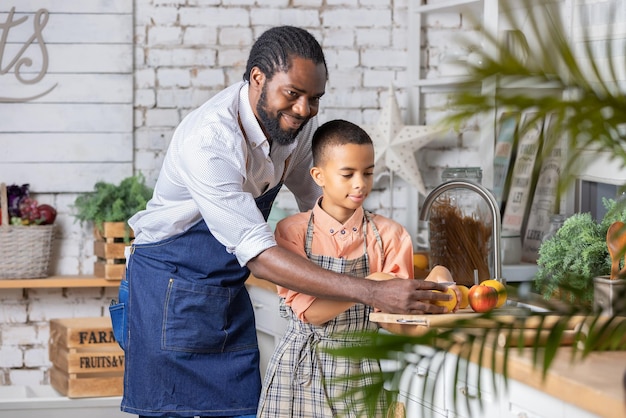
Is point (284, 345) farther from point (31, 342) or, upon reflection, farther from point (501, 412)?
point (31, 342)

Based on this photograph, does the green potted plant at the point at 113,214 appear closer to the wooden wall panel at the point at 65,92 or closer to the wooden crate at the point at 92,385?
the wooden wall panel at the point at 65,92

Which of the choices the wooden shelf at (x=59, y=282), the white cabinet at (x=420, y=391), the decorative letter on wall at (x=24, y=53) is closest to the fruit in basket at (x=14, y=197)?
the wooden shelf at (x=59, y=282)

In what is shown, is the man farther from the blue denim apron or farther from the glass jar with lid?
the glass jar with lid

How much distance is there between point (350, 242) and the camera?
234cm

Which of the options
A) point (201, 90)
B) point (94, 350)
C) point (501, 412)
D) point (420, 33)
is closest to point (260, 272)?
point (501, 412)

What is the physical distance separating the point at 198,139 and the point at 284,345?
54 cm

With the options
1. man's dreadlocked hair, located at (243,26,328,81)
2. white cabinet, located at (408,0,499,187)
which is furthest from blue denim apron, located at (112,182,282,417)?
white cabinet, located at (408,0,499,187)

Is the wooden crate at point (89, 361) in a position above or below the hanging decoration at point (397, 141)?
below

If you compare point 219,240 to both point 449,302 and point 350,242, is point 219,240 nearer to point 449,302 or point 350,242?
point 350,242

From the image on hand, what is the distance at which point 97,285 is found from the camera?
3.73 m

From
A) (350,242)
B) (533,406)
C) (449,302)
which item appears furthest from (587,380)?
(350,242)

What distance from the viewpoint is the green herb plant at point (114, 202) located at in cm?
370

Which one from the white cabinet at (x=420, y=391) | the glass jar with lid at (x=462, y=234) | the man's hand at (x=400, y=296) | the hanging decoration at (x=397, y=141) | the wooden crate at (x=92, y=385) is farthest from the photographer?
the hanging decoration at (x=397, y=141)

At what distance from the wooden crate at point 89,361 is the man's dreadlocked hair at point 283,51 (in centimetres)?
167
